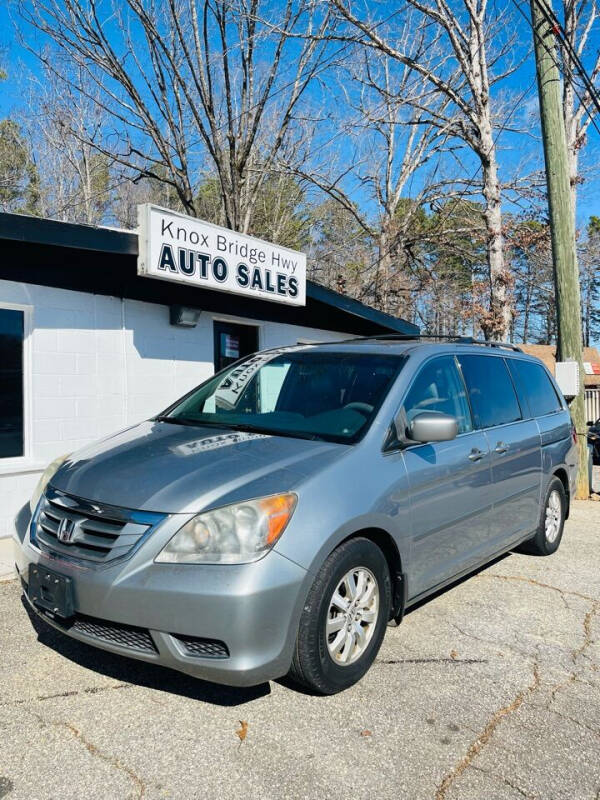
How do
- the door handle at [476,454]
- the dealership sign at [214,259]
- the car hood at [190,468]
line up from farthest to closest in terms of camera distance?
the dealership sign at [214,259] → the door handle at [476,454] → the car hood at [190,468]

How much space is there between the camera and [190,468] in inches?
119

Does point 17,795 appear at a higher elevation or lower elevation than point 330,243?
lower

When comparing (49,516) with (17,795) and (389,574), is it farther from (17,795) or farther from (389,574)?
(389,574)

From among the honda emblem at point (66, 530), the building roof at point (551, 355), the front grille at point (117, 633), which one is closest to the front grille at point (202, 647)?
the front grille at point (117, 633)

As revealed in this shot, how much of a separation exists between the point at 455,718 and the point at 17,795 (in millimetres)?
1901

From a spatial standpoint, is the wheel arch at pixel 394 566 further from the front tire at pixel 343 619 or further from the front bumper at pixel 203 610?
the front bumper at pixel 203 610

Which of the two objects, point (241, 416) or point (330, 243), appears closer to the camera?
point (241, 416)

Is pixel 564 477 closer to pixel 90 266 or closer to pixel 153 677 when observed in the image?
pixel 153 677

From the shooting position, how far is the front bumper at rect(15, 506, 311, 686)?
2.58m

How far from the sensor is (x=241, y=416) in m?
3.92

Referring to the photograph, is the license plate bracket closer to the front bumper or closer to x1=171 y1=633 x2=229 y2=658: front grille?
the front bumper

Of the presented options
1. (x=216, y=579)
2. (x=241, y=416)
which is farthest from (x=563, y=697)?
(x=241, y=416)

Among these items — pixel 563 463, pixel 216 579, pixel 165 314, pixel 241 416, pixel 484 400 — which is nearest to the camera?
pixel 216 579

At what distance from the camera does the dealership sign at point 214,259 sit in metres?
6.39
